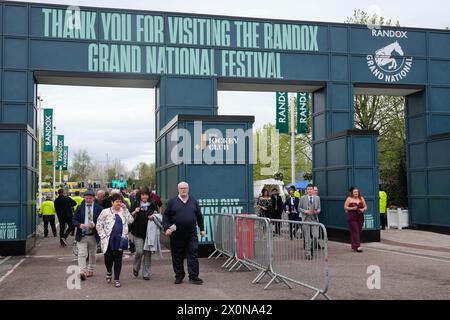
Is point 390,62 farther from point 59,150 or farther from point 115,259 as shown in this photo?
point 59,150

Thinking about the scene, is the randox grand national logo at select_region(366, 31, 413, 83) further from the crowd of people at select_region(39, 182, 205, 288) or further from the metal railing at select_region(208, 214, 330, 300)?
the crowd of people at select_region(39, 182, 205, 288)

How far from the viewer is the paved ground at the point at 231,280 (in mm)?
8414

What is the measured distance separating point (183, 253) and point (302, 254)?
8.14 feet

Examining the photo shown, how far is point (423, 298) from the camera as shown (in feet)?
26.3

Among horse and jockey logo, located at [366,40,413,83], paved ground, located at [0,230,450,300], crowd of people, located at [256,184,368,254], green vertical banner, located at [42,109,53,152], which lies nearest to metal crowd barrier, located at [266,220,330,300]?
crowd of people, located at [256,184,368,254]

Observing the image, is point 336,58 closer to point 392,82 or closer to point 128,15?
point 392,82

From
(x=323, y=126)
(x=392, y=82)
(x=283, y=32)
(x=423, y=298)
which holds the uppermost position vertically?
(x=283, y=32)

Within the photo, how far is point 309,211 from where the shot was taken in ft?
45.4

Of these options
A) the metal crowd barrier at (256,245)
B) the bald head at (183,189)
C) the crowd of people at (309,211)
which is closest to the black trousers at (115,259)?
the bald head at (183,189)

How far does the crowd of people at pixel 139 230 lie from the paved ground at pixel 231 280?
35cm

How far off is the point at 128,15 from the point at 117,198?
9412mm

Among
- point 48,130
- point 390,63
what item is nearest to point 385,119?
point 390,63

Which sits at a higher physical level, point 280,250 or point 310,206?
point 310,206
